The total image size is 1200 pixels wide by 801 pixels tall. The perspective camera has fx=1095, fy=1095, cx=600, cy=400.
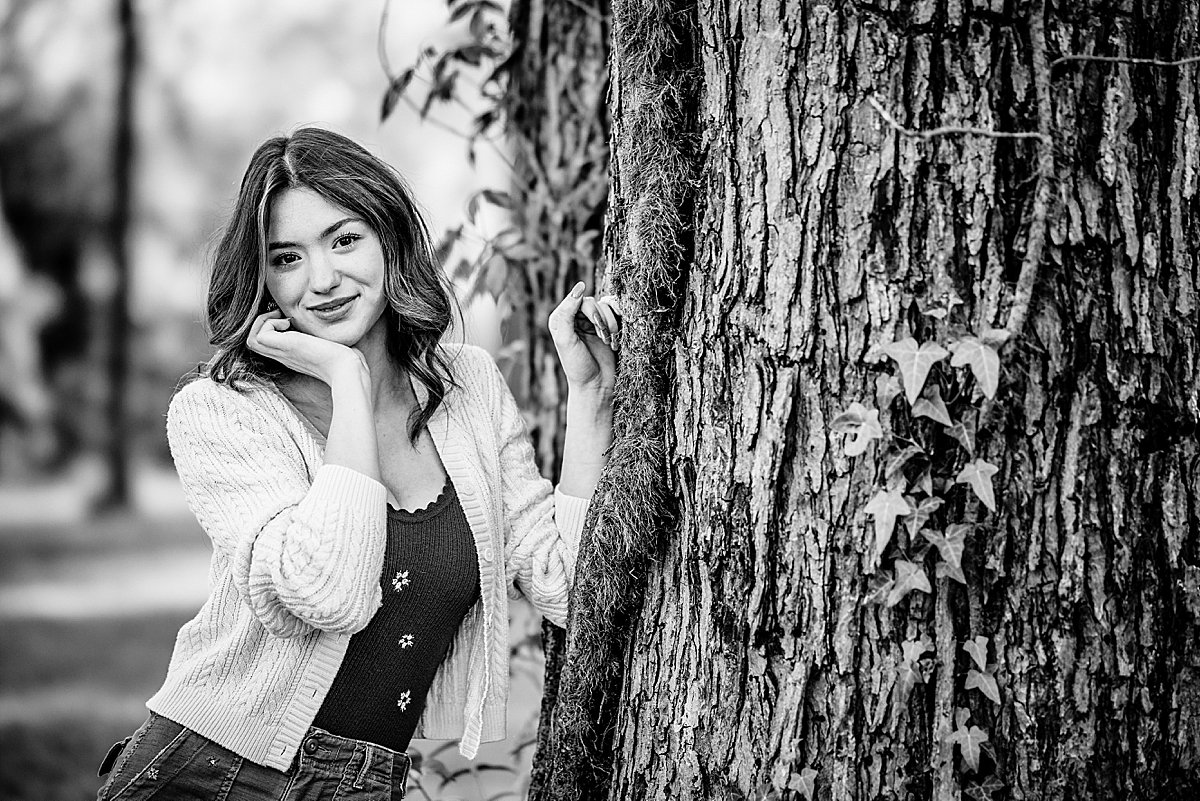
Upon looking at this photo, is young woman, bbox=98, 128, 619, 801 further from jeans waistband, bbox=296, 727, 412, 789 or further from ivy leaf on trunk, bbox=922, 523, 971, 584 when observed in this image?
ivy leaf on trunk, bbox=922, 523, 971, 584

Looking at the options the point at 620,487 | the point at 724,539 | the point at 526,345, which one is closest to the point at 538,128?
the point at 526,345

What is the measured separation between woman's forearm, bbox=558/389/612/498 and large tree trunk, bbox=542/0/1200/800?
499mm

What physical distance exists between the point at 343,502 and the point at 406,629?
1.13ft

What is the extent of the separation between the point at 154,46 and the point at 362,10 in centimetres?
219

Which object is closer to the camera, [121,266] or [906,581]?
[906,581]

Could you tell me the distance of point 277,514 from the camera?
191 cm

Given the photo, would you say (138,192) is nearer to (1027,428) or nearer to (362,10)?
(362,10)

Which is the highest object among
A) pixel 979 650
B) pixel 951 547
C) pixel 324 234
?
pixel 324 234

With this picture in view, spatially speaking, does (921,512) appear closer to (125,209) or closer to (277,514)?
(277,514)

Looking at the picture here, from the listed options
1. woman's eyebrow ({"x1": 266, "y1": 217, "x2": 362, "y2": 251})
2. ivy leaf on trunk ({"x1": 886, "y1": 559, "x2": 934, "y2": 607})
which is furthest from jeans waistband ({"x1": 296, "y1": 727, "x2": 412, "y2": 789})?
ivy leaf on trunk ({"x1": 886, "y1": 559, "x2": 934, "y2": 607})

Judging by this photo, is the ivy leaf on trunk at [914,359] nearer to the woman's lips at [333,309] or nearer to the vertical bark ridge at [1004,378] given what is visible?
the vertical bark ridge at [1004,378]

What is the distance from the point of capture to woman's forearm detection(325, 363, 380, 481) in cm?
193

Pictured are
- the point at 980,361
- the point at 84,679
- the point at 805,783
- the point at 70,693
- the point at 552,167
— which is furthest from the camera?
the point at 84,679

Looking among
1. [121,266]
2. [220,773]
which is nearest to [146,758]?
[220,773]
